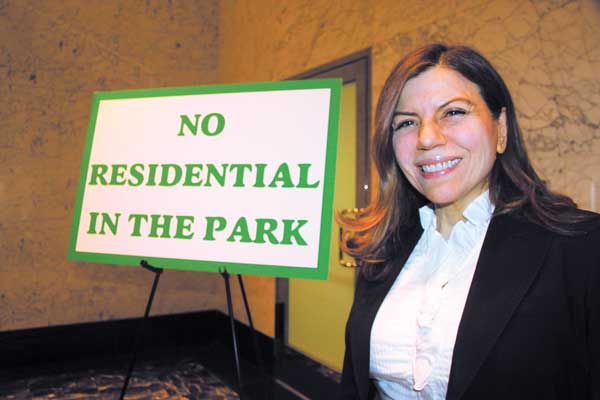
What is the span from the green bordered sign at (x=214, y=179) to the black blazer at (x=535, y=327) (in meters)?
0.54

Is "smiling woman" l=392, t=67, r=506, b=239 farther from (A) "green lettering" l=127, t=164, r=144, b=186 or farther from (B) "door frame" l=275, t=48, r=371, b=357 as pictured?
(B) "door frame" l=275, t=48, r=371, b=357

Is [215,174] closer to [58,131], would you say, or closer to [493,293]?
[493,293]

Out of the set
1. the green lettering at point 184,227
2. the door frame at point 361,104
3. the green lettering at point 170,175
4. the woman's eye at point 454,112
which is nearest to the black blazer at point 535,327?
the woman's eye at point 454,112

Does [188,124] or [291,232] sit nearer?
[291,232]

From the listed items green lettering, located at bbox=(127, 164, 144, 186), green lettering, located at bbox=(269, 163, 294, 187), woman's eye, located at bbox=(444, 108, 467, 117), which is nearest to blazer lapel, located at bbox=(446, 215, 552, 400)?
woman's eye, located at bbox=(444, 108, 467, 117)

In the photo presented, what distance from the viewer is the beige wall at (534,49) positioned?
5.07 ft

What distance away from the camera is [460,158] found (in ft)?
3.21

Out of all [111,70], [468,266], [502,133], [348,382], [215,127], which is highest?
[111,70]

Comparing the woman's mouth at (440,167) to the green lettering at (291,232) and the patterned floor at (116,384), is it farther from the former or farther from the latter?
the patterned floor at (116,384)

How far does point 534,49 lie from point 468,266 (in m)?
1.20

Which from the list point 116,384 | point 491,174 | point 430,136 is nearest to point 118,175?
point 430,136

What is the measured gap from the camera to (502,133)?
1.03 metres

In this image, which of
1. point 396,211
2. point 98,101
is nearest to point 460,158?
point 396,211

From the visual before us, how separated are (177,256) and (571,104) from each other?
5.11 feet
